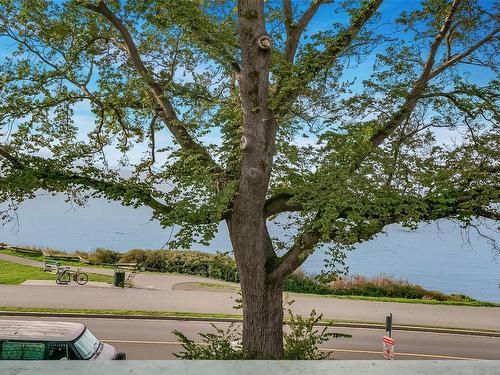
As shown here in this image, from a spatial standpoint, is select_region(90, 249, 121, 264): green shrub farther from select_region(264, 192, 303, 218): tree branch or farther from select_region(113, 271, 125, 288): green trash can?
select_region(264, 192, 303, 218): tree branch

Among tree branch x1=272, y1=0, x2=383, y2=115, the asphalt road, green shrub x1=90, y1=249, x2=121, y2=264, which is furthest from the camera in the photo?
green shrub x1=90, y1=249, x2=121, y2=264

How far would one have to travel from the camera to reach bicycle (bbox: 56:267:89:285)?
25.2 meters

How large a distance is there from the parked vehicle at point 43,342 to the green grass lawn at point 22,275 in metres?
15.1

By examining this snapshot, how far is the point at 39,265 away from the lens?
99.2 ft

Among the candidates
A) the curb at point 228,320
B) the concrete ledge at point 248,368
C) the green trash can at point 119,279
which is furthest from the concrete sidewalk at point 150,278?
the concrete ledge at point 248,368

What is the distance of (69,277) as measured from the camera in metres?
25.2

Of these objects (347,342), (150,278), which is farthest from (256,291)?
(150,278)

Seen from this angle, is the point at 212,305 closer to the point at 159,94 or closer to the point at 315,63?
the point at 159,94

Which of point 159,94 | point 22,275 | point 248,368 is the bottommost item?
point 22,275

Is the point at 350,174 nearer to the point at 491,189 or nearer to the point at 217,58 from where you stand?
the point at 491,189

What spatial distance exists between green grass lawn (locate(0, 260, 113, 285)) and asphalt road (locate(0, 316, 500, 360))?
24.5 ft

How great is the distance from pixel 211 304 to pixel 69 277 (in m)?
7.62

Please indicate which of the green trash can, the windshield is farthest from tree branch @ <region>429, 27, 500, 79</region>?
the green trash can

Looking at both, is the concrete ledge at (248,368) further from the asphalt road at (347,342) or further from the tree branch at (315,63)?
the asphalt road at (347,342)
